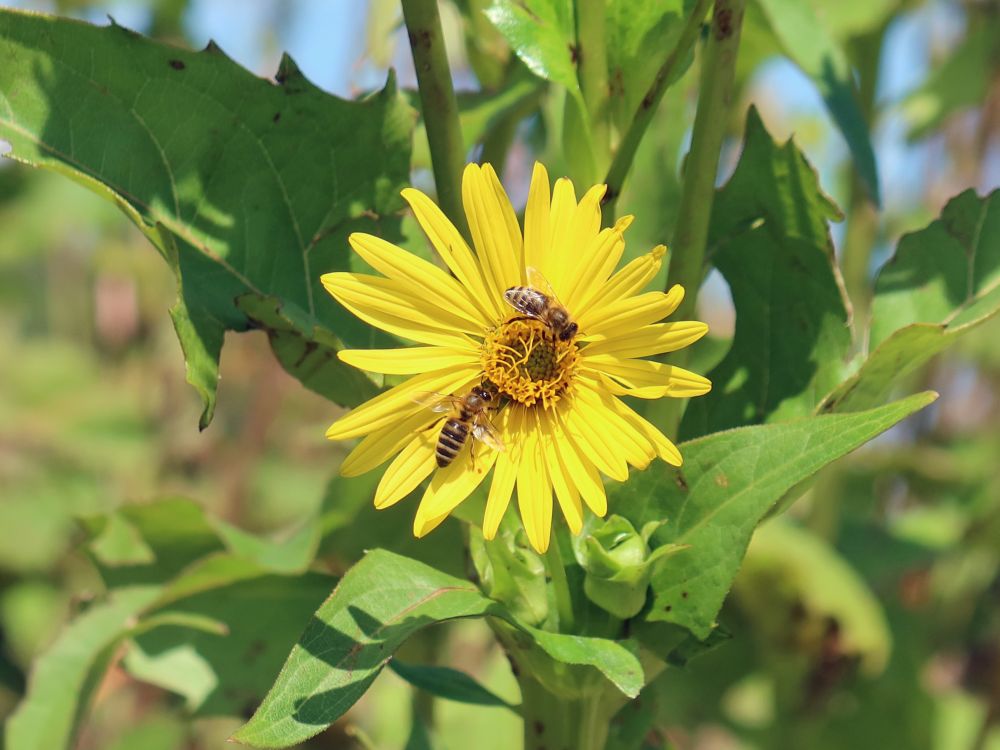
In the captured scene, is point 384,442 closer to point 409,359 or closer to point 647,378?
point 409,359

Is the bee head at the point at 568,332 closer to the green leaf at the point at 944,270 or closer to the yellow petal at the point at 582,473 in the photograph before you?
the yellow petal at the point at 582,473

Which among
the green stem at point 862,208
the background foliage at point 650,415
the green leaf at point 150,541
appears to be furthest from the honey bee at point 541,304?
the green stem at point 862,208

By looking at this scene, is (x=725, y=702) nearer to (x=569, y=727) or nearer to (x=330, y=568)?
(x=330, y=568)

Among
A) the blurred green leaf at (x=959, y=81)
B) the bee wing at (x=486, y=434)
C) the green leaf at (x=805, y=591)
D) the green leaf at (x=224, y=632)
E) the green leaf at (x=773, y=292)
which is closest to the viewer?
the bee wing at (x=486, y=434)

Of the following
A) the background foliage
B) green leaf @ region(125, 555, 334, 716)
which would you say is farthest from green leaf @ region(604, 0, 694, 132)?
green leaf @ region(125, 555, 334, 716)

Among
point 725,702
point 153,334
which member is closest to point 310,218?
point 725,702

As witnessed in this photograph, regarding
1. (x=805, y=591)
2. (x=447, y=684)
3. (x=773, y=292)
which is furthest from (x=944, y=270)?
(x=805, y=591)
